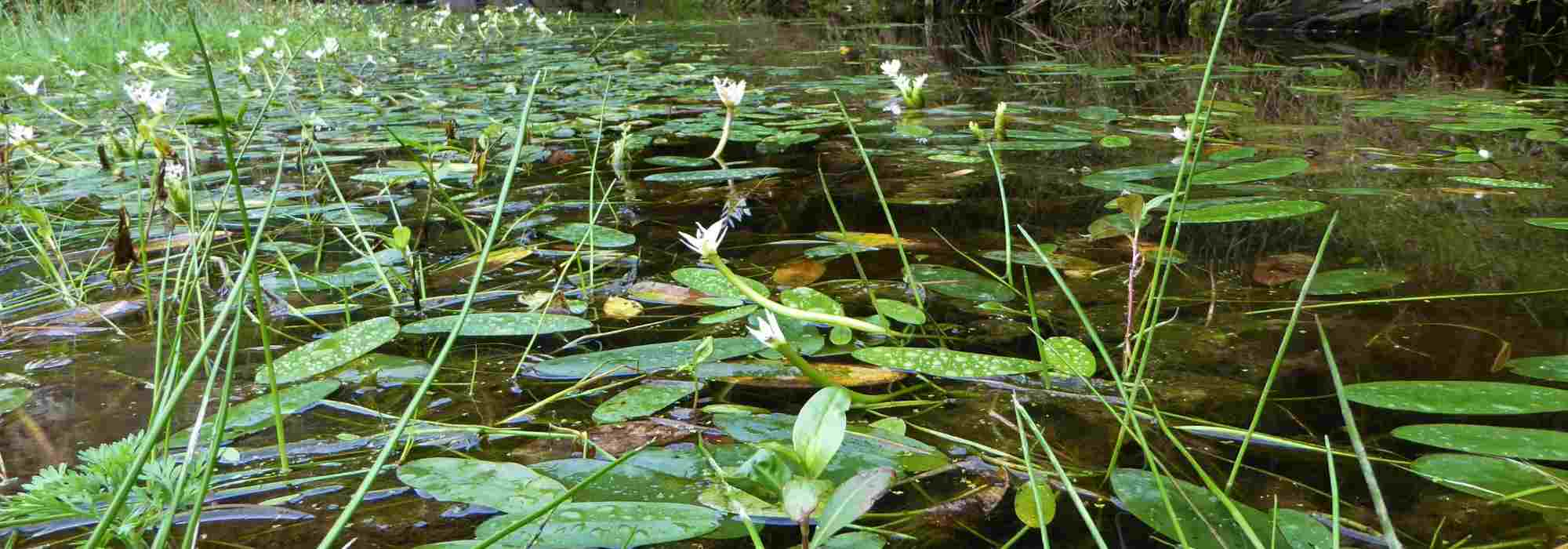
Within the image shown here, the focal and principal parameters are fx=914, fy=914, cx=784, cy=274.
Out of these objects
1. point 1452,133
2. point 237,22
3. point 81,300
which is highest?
point 237,22

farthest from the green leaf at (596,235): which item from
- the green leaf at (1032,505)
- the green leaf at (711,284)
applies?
the green leaf at (1032,505)

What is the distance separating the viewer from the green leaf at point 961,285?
98 cm

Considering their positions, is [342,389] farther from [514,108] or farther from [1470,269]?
[514,108]

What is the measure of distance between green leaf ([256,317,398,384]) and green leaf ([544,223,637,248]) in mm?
377

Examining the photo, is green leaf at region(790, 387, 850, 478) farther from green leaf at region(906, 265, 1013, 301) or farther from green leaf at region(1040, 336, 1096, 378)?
green leaf at region(906, 265, 1013, 301)

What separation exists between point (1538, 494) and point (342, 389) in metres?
0.87

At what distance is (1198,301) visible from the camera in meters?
0.97

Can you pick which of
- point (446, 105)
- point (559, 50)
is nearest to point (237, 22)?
point (559, 50)

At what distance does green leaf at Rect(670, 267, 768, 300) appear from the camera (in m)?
0.97

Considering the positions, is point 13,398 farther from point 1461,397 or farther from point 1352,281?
point 1352,281

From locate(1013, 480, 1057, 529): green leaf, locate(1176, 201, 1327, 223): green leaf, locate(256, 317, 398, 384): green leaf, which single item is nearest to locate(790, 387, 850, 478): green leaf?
locate(1013, 480, 1057, 529): green leaf

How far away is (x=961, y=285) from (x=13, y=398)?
0.87 meters

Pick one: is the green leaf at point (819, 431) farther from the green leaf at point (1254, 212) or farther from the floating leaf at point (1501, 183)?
the floating leaf at point (1501, 183)

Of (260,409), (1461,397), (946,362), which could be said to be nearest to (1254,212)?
(1461,397)
